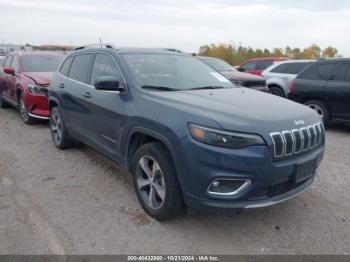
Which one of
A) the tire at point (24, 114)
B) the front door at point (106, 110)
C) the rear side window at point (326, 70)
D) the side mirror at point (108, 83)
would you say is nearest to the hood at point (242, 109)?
the side mirror at point (108, 83)

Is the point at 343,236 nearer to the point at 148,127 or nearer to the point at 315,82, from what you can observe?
the point at 148,127

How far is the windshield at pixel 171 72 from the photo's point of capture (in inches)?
161

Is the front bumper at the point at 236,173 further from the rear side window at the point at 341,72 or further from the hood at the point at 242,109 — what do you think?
the rear side window at the point at 341,72

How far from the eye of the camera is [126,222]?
365 cm

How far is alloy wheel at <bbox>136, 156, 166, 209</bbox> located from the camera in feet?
11.7

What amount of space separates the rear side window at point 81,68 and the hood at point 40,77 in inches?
99.0

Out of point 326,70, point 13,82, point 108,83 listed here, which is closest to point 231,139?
point 108,83

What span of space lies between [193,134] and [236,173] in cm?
49

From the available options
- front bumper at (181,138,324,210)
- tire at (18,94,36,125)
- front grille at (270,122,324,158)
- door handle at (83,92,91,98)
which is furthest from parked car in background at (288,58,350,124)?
tire at (18,94,36,125)

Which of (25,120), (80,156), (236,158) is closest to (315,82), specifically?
(80,156)

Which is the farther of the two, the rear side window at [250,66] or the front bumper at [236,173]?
the rear side window at [250,66]

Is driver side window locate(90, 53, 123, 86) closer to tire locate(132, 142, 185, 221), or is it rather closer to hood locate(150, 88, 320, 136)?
hood locate(150, 88, 320, 136)

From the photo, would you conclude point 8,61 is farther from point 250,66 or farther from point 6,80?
point 250,66

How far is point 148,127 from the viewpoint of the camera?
139 inches
